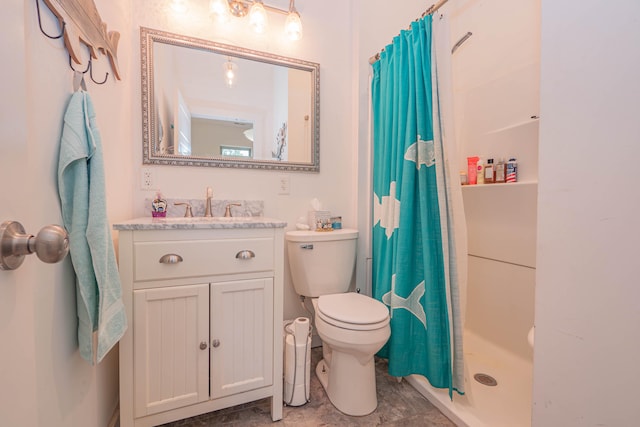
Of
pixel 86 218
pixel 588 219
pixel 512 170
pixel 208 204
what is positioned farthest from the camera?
pixel 512 170

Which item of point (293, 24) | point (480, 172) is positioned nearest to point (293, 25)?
point (293, 24)

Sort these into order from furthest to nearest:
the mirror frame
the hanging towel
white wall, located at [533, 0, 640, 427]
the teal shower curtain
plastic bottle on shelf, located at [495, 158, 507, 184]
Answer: plastic bottle on shelf, located at [495, 158, 507, 184], the mirror frame, the teal shower curtain, the hanging towel, white wall, located at [533, 0, 640, 427]

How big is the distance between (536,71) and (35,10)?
6.96 feet

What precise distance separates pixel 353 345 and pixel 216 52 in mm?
1735

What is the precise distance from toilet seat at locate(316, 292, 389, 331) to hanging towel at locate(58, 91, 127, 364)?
824mm

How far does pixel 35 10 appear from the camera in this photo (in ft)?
2.09

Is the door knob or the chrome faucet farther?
the chrome faucet

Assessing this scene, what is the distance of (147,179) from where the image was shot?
1.45 m

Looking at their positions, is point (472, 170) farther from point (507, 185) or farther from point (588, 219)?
point (588, 219)

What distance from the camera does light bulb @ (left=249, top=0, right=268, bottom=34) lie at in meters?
1.52

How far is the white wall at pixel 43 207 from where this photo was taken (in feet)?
1.25

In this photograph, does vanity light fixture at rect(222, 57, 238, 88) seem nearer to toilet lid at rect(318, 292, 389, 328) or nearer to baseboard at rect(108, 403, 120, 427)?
toilet lid at rect(318, 292, 389, 328)

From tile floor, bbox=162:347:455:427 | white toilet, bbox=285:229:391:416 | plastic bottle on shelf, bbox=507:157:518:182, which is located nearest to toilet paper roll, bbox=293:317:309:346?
white toilet, bbox=285:229:391:416

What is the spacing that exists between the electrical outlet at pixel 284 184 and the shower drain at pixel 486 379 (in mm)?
1519
